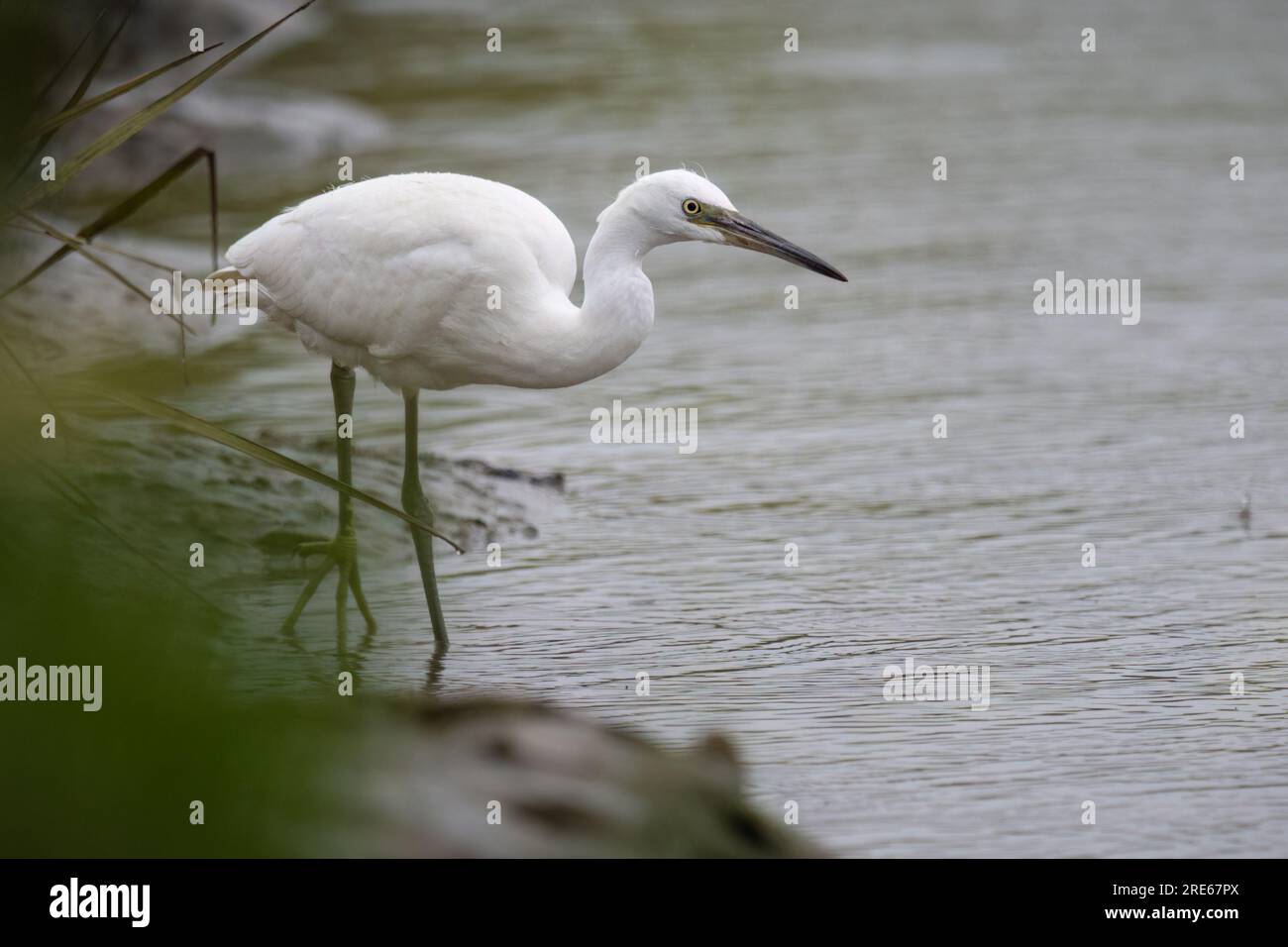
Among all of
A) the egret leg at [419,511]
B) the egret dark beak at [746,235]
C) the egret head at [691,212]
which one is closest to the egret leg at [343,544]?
the egret leg at [419,511]

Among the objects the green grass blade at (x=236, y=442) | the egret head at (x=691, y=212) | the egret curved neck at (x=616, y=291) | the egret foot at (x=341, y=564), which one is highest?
the egret head at (x=691, y=212)

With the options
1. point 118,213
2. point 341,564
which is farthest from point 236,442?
point 341,564

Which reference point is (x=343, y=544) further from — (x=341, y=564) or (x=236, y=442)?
(x=236, y=442)

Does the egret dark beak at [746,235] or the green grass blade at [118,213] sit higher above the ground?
the egret dark beak at [746,235]

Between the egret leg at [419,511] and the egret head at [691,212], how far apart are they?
1350 mm

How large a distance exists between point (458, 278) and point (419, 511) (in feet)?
3.82

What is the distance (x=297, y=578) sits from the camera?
754 cm

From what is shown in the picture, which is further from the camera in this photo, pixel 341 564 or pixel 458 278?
pixel 341 564

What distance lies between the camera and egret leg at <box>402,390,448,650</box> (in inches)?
280

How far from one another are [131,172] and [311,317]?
1093 centimetres

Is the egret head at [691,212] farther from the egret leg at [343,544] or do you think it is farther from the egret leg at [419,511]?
the egret leg at [343,544]

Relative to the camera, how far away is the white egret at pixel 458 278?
6.55m

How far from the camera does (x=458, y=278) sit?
22.0 feet

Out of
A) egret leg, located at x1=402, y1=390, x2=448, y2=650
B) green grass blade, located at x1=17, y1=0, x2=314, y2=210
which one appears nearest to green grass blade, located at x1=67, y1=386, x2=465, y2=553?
green grass blade, located at x1=17, y1=0, x2=314, y2=210
